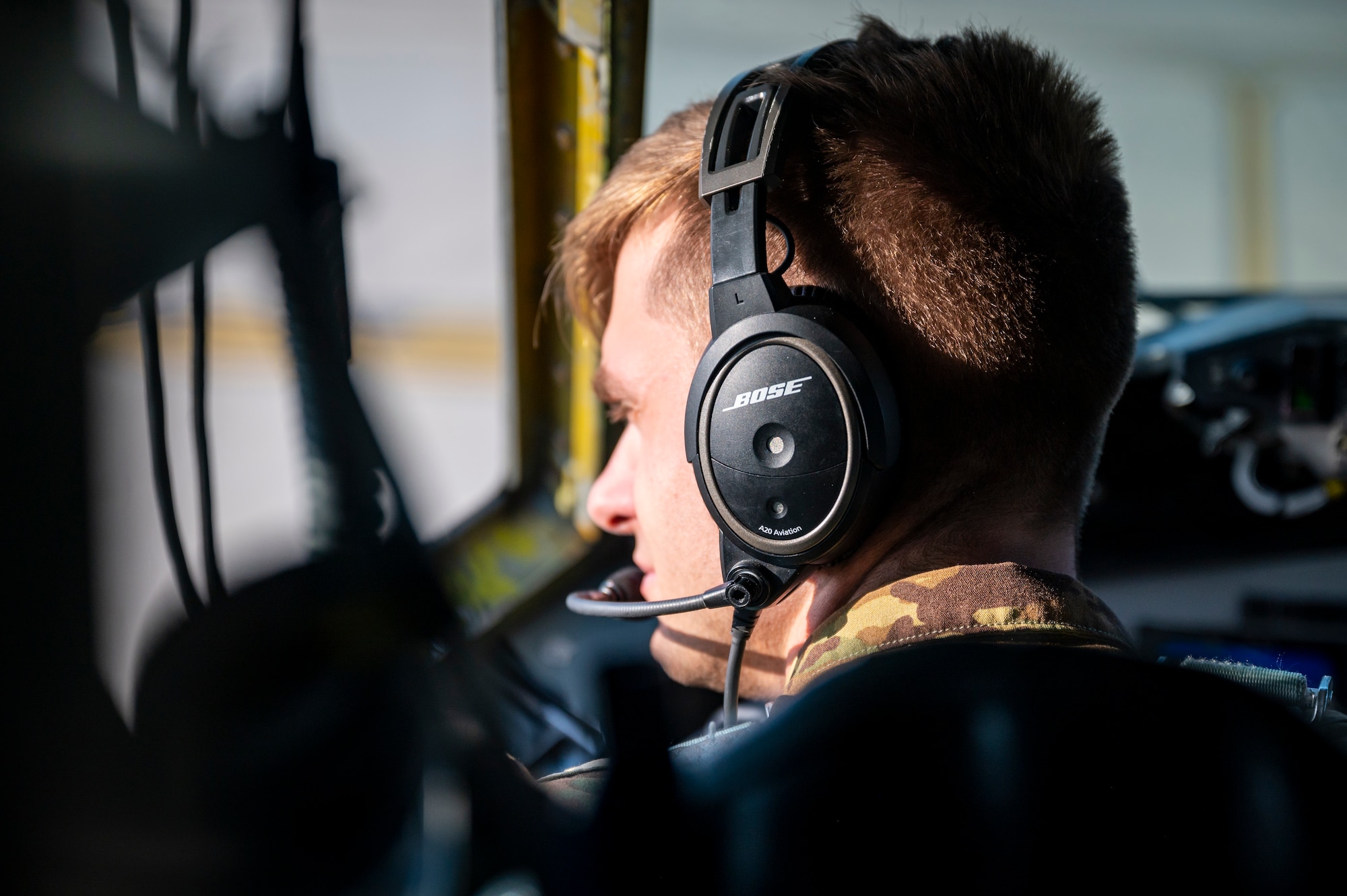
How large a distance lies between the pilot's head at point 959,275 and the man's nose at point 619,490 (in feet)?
0.48

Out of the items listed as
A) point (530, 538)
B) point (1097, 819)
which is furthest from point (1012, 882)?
point (530, 538)

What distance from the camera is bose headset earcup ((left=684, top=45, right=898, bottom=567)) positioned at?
0.60 metres

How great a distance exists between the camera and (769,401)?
0.62 m

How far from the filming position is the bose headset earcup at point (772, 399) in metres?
0.60

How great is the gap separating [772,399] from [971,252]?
206mm

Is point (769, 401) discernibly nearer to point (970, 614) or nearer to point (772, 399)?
point (772, 399)

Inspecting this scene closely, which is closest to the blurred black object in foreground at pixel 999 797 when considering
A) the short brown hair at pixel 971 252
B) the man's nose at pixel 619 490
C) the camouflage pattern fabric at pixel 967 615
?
the camouflage pattern fabric at pixel 967 615

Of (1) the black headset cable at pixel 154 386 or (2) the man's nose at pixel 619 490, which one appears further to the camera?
(2) the man's nose at pixel 619 490

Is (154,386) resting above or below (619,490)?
above

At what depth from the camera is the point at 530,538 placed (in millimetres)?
1615

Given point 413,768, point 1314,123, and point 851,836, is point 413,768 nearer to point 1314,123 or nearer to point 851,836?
point 851,836

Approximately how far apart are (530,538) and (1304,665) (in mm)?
1502

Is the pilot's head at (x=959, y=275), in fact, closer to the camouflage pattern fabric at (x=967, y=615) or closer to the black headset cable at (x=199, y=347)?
the camouflage pattern fabric at (x=967, y=615)

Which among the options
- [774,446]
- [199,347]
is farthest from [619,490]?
[199,347]
